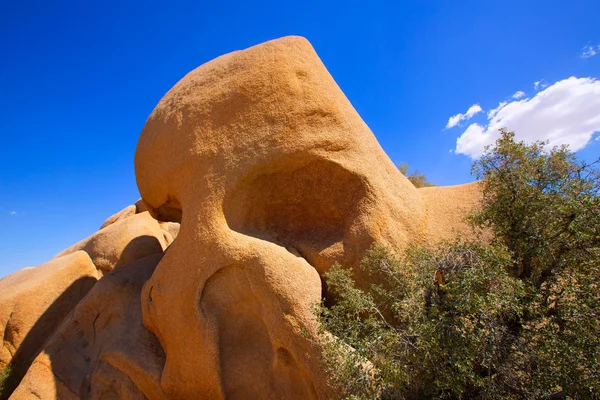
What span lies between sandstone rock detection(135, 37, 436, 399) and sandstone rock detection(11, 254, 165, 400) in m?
0.56

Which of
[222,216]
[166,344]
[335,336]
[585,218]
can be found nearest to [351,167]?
[222,216]

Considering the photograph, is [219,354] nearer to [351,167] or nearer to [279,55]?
[351,167]

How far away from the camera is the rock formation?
690cm

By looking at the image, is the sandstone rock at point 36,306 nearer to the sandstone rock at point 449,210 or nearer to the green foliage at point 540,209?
the sandstone rock at point 449,210

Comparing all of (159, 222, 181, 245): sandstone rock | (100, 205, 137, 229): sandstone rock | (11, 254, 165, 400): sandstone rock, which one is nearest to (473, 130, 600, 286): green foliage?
(11, 254, 165, 400): sandstone rock

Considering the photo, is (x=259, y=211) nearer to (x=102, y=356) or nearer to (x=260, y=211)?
(x=260, y=211)

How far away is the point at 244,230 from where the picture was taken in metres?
7.74

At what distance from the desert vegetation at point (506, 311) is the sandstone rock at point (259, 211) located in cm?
127

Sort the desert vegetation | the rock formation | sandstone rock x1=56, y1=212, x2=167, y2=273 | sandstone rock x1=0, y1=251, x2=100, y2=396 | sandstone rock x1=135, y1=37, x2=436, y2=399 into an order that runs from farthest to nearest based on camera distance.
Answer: sandstone rock x1=56, y1=212, x2=167, y2=273
sandstone rock x1=0, y1=251, x2=100, y2=396
the rock formation
sandstone rock x1=135, y1=37, x2=436, y2=399
the desert vegetation

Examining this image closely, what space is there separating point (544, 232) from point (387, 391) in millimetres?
3118

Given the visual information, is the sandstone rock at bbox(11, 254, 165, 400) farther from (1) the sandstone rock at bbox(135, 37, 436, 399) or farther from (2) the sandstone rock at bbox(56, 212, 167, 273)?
(2) the sandstone rock at bbox(56, 212, 167, 273)

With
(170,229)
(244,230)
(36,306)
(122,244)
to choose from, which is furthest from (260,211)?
(170,229)

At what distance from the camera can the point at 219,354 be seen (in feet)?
22.8

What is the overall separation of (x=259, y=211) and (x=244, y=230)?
62 centimetres
